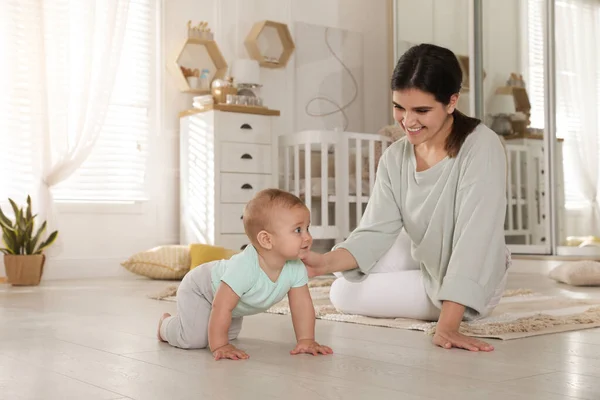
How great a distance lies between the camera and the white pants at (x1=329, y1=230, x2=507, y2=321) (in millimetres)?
2184

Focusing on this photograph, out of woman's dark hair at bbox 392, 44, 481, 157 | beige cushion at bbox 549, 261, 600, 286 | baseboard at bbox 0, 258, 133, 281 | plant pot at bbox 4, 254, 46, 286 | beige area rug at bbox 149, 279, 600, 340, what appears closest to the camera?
woman's dark hair at bbox 392, 44, 481, 157

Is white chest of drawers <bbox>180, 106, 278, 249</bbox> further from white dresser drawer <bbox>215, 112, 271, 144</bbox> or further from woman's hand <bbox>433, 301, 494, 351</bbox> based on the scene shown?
woman's hand <bbox>433, 301, 494, 351</bbox>

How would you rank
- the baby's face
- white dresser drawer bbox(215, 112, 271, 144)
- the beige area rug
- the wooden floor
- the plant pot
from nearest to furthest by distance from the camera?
the wooden floor < the baby's face < the beige area rug < the plant pot < white dresser drawer bbox(215, 112, 271, 144)

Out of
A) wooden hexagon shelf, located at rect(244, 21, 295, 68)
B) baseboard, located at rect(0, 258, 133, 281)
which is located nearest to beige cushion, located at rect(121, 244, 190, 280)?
baseboard, located at rect(0, 258, 133, 281)

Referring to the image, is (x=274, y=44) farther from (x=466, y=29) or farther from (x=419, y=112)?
(x=419, y=112)

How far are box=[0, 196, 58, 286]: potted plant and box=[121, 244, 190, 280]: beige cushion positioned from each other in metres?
0.51

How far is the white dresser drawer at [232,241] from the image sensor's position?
4.50 meters

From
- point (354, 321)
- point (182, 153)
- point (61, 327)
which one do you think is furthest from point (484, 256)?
point (182, 153)

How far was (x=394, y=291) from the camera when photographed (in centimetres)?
221

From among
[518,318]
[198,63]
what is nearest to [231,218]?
[198,63]

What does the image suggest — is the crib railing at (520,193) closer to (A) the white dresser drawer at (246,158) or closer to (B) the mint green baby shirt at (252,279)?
(A) the white dresser drawer at (246,158)

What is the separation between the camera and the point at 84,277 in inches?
179

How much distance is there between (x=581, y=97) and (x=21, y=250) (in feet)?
11.3

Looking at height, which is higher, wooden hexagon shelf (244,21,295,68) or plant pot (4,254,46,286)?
wooden hexagon shelf (244,21,295,68)
